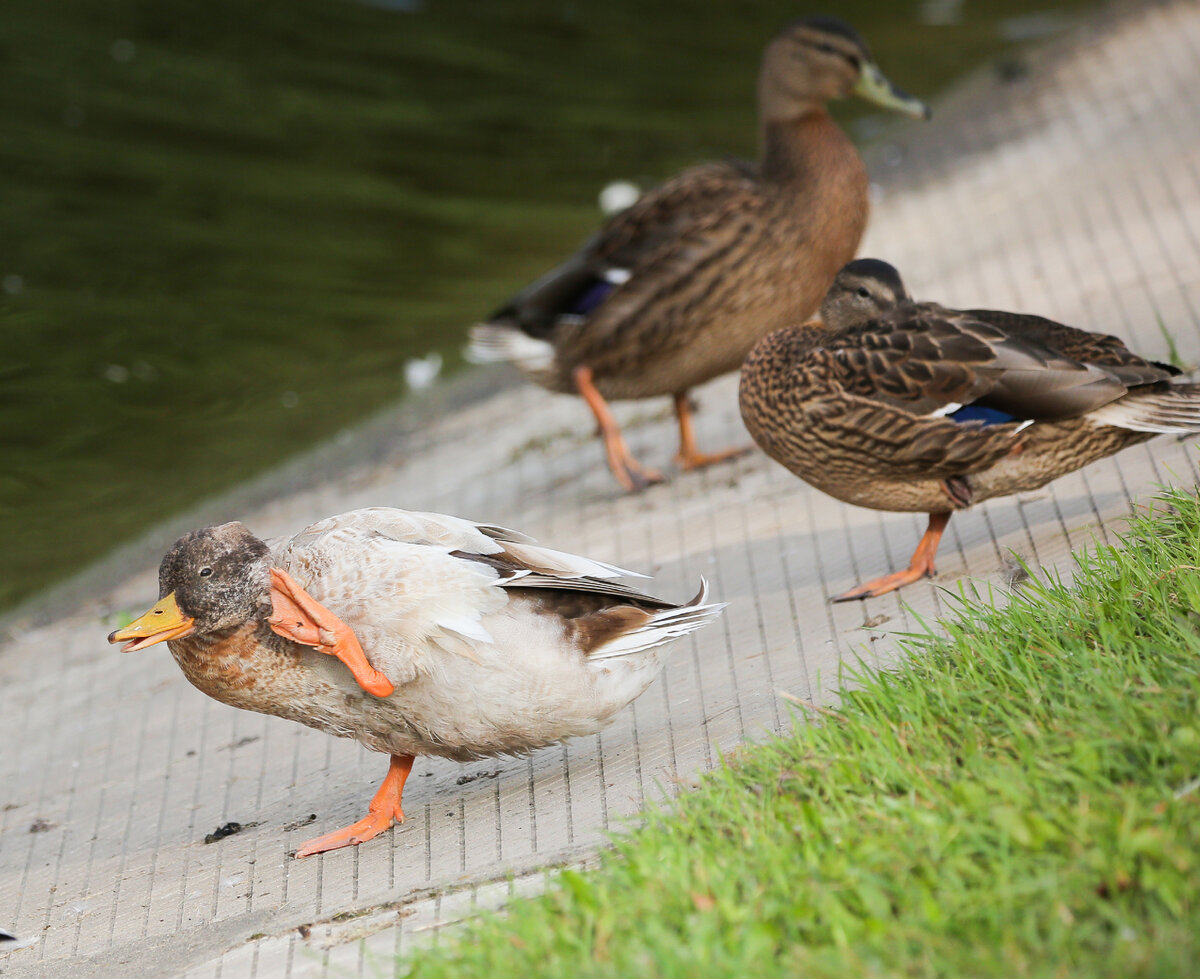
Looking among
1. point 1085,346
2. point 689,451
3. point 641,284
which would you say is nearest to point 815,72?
point 641,284

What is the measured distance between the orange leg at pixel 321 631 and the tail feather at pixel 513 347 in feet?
10.6

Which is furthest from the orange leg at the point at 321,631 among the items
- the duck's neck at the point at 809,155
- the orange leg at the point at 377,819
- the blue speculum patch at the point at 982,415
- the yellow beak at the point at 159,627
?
the duck's neck at the point at 809,155

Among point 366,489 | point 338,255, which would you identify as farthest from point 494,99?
point 366,489

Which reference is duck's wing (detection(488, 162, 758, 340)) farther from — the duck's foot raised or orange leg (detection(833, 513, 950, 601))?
orange leg (detection(833, 513, 950, 601))

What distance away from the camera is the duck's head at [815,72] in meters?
6.45

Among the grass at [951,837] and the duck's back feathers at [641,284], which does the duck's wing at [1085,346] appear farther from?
the duck's back feathers at [641,284]

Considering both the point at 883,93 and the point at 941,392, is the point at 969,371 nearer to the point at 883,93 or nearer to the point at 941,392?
the point at 941,392

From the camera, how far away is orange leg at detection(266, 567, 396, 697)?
3.39m

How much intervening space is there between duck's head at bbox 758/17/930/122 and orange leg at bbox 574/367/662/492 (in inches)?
56.3

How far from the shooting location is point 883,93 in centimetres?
657

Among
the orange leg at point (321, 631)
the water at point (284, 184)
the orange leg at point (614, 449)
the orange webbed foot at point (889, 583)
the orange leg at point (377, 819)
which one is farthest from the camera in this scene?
the water at point (284, 184)

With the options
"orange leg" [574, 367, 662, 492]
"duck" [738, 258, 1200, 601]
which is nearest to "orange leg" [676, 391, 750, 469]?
"orange leg" [574, 367, 662, 492]

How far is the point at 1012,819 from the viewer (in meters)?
2.62

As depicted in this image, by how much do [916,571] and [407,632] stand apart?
171 cm
